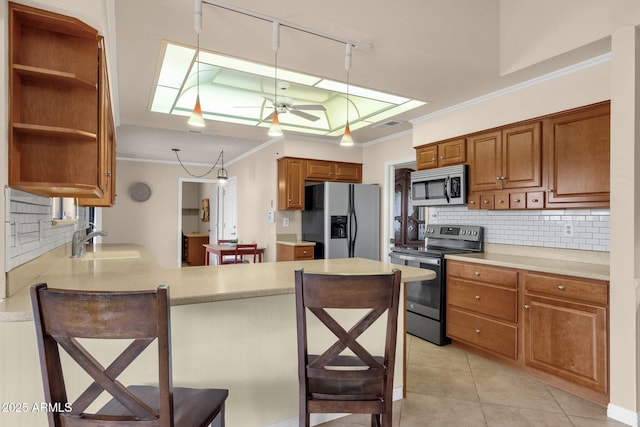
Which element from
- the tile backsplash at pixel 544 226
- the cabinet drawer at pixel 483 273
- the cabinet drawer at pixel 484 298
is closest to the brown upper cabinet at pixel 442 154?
the tile backsplash at pixel 544 226

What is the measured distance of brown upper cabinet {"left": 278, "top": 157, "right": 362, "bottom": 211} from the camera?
522 cm

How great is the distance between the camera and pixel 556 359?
2.57 meters

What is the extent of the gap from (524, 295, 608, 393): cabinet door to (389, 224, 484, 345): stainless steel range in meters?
0.81

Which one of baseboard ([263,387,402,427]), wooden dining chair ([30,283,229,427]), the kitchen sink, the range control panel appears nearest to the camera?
wooden dining chair ([30,283,229,427])

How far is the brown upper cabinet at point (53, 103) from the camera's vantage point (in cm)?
153

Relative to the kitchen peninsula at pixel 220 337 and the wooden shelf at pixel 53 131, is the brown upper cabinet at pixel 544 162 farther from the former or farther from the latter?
the wooden shelf at pixel 53 131

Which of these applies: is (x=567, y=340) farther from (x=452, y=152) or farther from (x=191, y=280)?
(x=191, y=280)

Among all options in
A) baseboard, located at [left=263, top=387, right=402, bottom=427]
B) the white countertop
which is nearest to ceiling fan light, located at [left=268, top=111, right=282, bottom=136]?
the white countertop

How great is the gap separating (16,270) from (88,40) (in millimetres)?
1118

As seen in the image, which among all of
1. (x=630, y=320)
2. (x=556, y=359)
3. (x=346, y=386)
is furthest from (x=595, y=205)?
(x=346, y=386)

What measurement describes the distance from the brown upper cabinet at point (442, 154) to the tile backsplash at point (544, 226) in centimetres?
56

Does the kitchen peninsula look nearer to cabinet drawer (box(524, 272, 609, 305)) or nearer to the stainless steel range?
cabinet drawer (box(524, 272, 609, 305))

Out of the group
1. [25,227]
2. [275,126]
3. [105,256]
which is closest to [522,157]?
[275,126]

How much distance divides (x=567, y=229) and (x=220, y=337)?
9.41 feet
